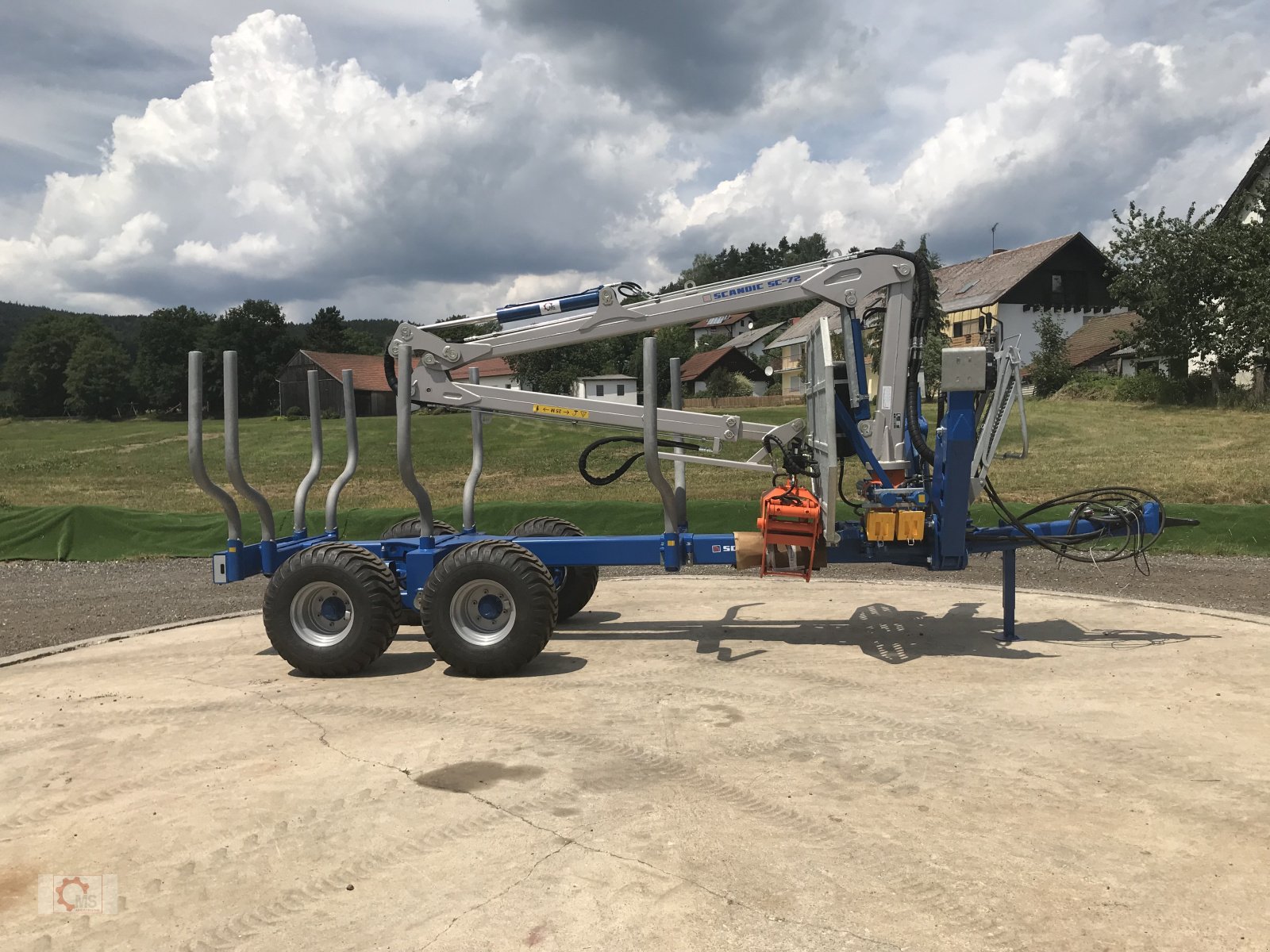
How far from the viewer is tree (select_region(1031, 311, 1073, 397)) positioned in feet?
132

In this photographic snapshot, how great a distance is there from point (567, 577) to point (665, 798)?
456cm

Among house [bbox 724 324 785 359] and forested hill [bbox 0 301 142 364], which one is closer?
house [bbox 724 324 785 359]

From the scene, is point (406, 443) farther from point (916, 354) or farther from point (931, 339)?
point (931, 339)

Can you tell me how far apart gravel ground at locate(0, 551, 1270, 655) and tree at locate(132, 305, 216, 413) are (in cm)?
7727

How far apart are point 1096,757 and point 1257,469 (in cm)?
1664

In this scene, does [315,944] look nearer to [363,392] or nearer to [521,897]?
[521,897]

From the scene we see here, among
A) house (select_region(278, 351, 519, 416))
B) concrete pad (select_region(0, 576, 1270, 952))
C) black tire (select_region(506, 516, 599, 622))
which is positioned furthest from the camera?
house (select_region(278, 351, 519, 416))

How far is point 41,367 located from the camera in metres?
92.4

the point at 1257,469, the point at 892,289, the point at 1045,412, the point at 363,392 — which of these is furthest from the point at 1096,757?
the point at 363,392

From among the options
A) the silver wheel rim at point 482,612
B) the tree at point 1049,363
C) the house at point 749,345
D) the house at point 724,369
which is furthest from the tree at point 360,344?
the silver wheel rim at point 482,612

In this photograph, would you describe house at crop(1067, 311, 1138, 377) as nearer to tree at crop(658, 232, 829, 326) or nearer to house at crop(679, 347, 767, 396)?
house at crop(679, 347, 767, 396)

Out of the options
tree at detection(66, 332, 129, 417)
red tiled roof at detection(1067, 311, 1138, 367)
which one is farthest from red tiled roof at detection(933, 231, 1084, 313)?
tree at detection(66, 332, 129, 417)

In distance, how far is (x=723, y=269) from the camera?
130 m

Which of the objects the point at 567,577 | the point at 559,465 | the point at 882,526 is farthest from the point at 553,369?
the point at 882,526
